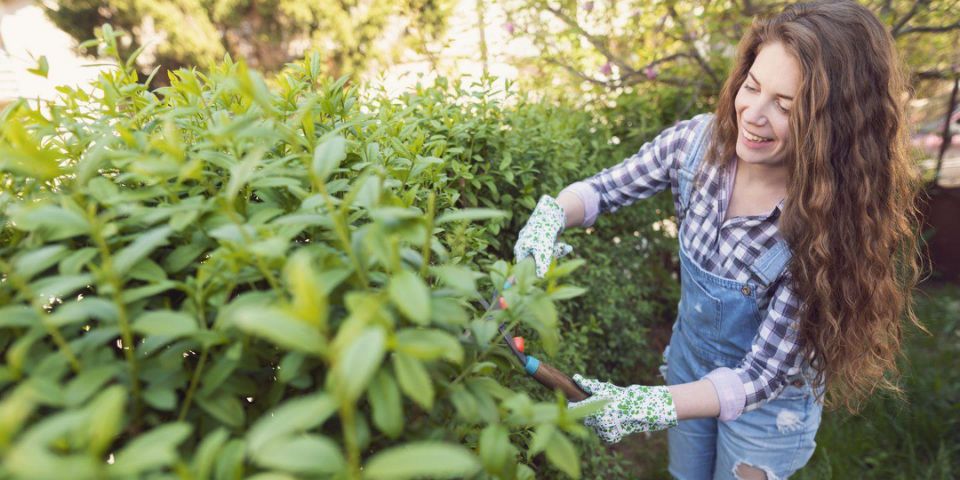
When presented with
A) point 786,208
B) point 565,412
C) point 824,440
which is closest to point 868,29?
point 786,208

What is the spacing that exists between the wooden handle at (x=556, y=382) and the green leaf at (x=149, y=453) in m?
0.85

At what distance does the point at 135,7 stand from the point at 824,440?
959cm

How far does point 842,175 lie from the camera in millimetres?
1657

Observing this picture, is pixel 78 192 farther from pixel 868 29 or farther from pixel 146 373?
pixel 868 29

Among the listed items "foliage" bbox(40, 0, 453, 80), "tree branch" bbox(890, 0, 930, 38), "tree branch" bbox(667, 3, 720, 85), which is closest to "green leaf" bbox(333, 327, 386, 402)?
"tree branch" bbox(667, 3, 720, 85)

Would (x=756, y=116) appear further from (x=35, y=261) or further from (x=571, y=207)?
(x=35, y=261)

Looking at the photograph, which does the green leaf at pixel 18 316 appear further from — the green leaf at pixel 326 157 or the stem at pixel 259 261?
the green leaf at pixel 326 157

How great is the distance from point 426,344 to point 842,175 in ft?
4.95

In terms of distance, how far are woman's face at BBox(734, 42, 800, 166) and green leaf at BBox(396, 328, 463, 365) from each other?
1352 millimetres

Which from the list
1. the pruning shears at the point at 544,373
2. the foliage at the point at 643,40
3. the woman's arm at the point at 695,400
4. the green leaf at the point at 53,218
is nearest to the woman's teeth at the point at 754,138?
the woman's arm at the point at 695,400

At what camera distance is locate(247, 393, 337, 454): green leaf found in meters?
0.51

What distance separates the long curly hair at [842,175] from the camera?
157cm

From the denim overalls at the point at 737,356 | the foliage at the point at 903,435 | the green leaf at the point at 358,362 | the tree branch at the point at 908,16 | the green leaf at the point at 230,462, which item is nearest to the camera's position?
the green leaf at the point at 358,362

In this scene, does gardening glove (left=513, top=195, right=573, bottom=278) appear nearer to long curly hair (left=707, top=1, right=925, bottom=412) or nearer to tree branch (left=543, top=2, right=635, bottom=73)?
long curly hair (left=707, top=1, right=925, bottom=412)
